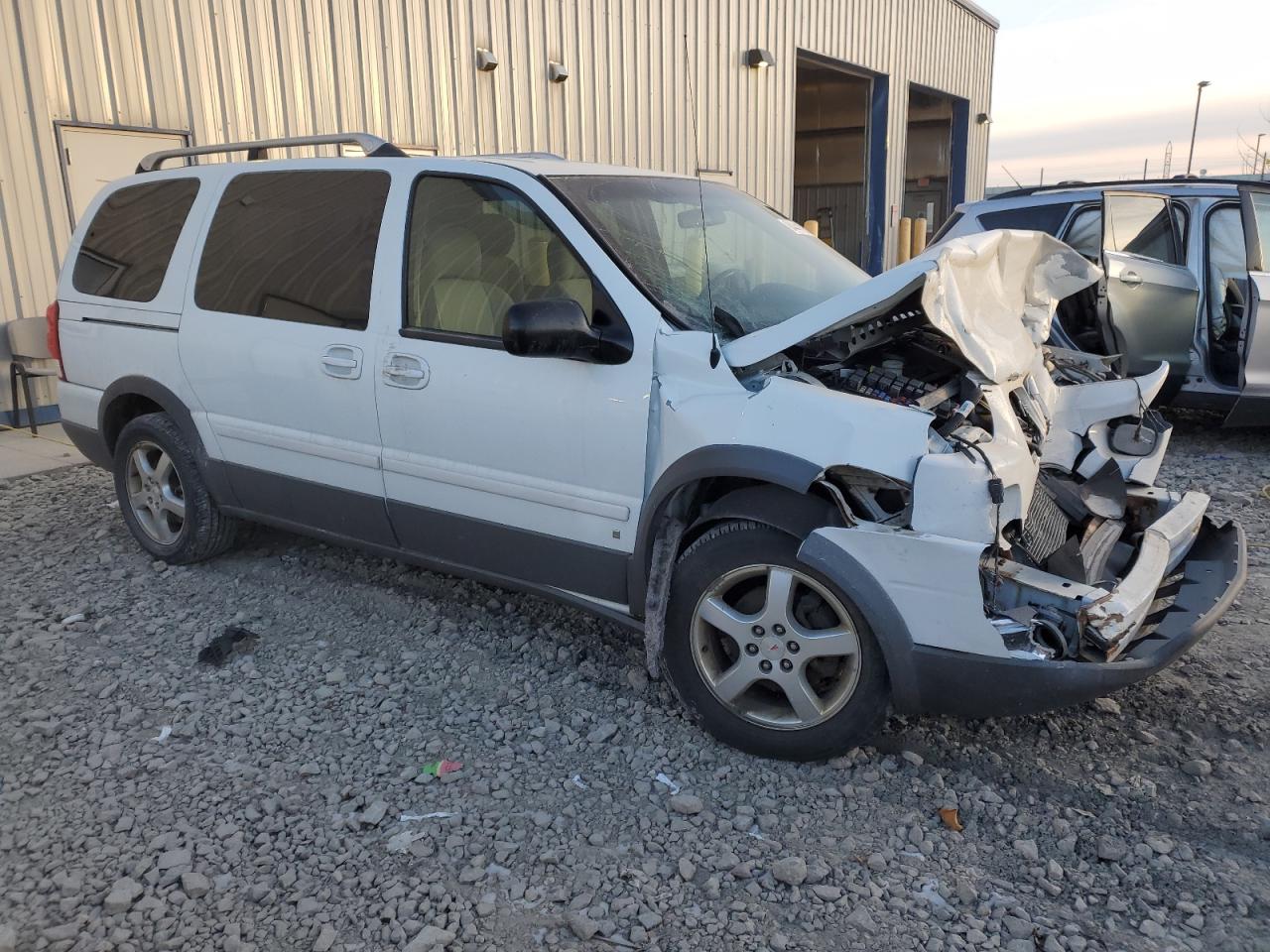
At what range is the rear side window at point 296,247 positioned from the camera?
3.81m

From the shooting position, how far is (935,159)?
881 inches

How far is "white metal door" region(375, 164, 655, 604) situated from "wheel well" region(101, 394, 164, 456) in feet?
5.91

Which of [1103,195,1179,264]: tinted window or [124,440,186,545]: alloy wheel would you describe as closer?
[124,440,186,545]: alloy wheel

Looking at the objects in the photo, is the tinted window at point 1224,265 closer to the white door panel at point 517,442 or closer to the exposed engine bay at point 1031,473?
the exposed engine bay at point 1031,473

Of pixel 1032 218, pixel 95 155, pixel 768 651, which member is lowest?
pixel 768 651

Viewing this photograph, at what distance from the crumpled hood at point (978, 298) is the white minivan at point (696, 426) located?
0.01m

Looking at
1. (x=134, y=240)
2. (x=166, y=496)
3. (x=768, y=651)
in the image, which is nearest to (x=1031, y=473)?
(x=768, y=651)

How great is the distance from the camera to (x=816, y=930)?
7.88 ft

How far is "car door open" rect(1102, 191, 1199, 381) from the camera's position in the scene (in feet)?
21.5

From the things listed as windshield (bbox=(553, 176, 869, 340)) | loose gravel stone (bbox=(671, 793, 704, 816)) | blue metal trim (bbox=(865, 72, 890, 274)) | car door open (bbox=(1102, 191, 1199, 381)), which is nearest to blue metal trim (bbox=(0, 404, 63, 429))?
windshield (bbox=(553, 176, 869, 340))

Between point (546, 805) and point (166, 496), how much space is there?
2.86m

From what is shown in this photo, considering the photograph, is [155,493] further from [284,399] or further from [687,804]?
[687,804]

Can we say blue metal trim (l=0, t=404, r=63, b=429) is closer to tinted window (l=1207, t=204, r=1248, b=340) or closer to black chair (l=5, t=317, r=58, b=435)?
black chair (l=5, t=317, r=58, b=435)

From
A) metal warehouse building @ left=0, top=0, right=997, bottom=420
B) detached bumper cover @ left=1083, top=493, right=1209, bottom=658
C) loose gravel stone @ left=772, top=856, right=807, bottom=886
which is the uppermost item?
metal warehouse building @ left=0, top=0, right=997, bottom=420
